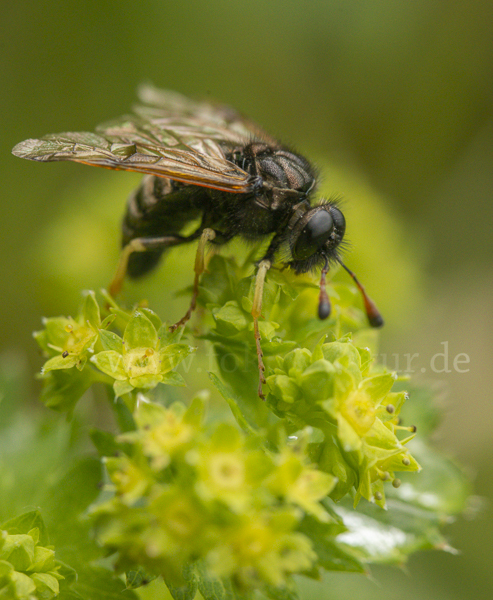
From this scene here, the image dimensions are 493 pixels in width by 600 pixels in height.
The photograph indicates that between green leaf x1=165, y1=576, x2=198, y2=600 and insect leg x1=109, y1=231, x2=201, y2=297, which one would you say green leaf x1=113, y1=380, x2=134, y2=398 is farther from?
insect leg x1=109, y1=231, x2=201, y2=297

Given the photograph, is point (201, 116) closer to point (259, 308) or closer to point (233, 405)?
point (259, 308)

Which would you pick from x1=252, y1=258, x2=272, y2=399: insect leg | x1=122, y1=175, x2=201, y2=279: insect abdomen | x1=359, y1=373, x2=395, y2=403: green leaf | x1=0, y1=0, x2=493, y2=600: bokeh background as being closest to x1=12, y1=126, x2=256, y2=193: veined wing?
x1=122, y1=175, x2=201, y2=279: insect abdomen

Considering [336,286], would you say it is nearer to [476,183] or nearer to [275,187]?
[275,187]

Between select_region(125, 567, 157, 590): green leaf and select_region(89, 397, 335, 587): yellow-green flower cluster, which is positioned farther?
select_region(125, 567, 157, 590): green leaf

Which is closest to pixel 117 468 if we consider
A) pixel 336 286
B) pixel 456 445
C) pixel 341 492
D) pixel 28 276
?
pixel 341 492

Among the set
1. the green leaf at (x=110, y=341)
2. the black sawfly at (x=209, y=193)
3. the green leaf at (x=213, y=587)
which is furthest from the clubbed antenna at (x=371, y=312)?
the green leaf at (x=213, y=587)

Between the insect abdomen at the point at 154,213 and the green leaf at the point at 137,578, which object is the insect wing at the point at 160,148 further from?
the green leaf at the point at 137,578

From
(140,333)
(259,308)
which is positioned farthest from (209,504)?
(259,308)
